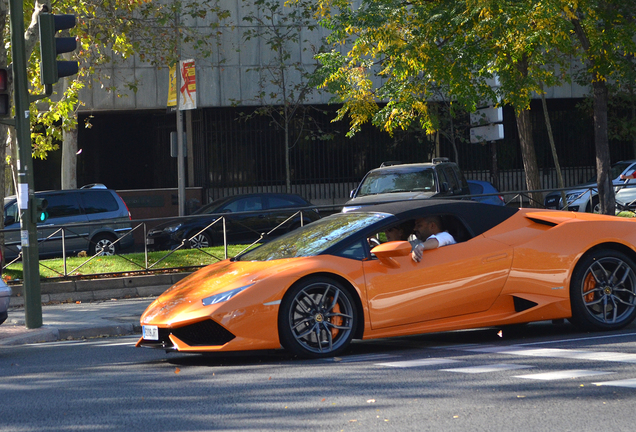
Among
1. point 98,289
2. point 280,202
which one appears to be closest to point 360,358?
point 98,289

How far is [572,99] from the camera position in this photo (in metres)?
32.8

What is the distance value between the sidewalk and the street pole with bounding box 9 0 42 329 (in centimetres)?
36

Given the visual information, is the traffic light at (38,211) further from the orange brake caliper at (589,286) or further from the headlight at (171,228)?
the headlight at (171,228)

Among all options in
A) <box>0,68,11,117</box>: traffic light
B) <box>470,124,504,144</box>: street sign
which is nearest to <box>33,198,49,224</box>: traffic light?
<box>0,68,11,117</box>: traffic light

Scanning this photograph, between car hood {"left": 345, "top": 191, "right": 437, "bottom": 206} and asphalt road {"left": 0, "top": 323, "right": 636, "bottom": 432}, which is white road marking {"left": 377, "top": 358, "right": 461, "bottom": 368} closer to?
asphalt road {"left": 0, "top": 323, "right": 636, "bottom": 432}

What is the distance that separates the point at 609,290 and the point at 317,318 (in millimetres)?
2888

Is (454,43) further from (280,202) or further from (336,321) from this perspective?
(336,321)

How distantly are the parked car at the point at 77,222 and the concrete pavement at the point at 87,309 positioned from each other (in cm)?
131

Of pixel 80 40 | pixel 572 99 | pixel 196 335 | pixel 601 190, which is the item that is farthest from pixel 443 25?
pixel 572 99

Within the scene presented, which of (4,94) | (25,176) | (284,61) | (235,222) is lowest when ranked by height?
(235,222)

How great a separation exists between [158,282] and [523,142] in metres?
10.5

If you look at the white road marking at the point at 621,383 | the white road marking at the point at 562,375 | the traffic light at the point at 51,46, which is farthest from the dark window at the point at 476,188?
the white road marking at the point at 621,383

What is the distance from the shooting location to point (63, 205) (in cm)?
1928

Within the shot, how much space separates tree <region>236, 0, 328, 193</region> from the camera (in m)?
27.1
